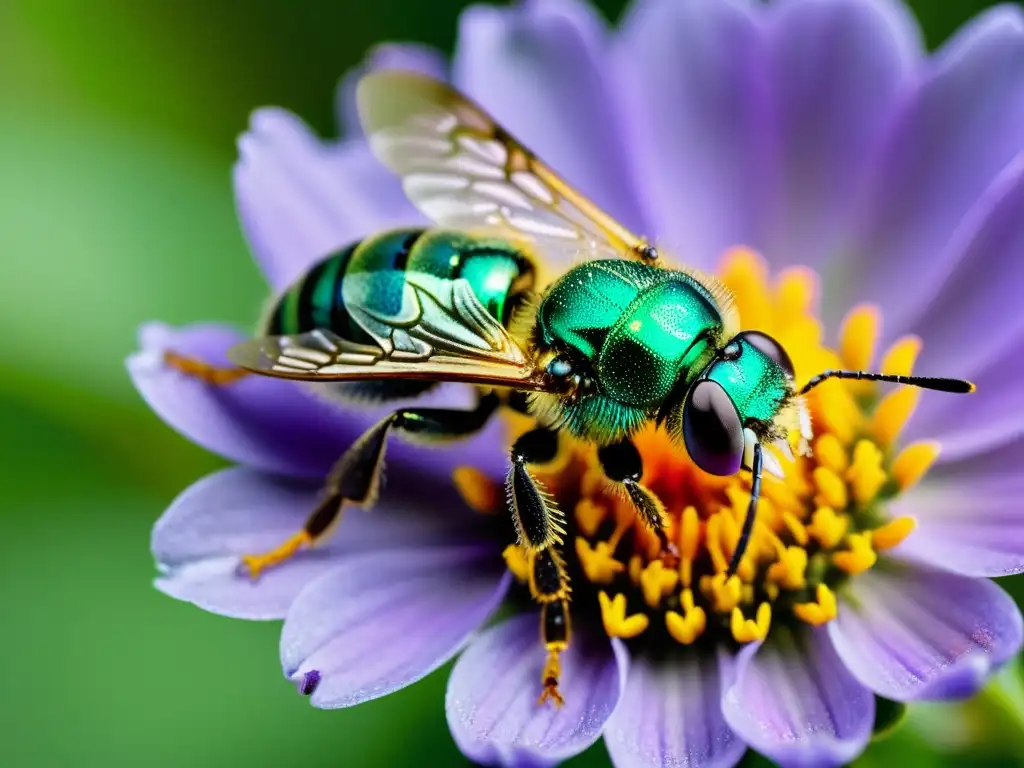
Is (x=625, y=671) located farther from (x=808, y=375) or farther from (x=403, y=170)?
(x=403, y=170)

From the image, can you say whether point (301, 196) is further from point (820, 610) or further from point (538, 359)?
point (820, 610)

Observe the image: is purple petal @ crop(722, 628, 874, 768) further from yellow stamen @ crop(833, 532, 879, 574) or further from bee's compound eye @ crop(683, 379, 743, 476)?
bee's compound eye @ crop(683, 379, 743, 476)

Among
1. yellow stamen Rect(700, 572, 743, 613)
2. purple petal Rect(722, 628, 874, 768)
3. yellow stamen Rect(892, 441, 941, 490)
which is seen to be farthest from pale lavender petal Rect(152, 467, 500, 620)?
yellow stamen Rect(892, 441, 941, 490)

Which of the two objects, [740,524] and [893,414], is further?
[893,414]

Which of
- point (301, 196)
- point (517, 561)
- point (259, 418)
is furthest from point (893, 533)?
point (301, 196)

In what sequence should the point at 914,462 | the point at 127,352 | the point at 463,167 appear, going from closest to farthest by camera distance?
the point at 914,462, the point at 463,167, the point at 127,352

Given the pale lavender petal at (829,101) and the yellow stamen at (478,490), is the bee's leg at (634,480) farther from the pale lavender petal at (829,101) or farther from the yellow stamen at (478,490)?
the pale lavender petal at (829,101)
